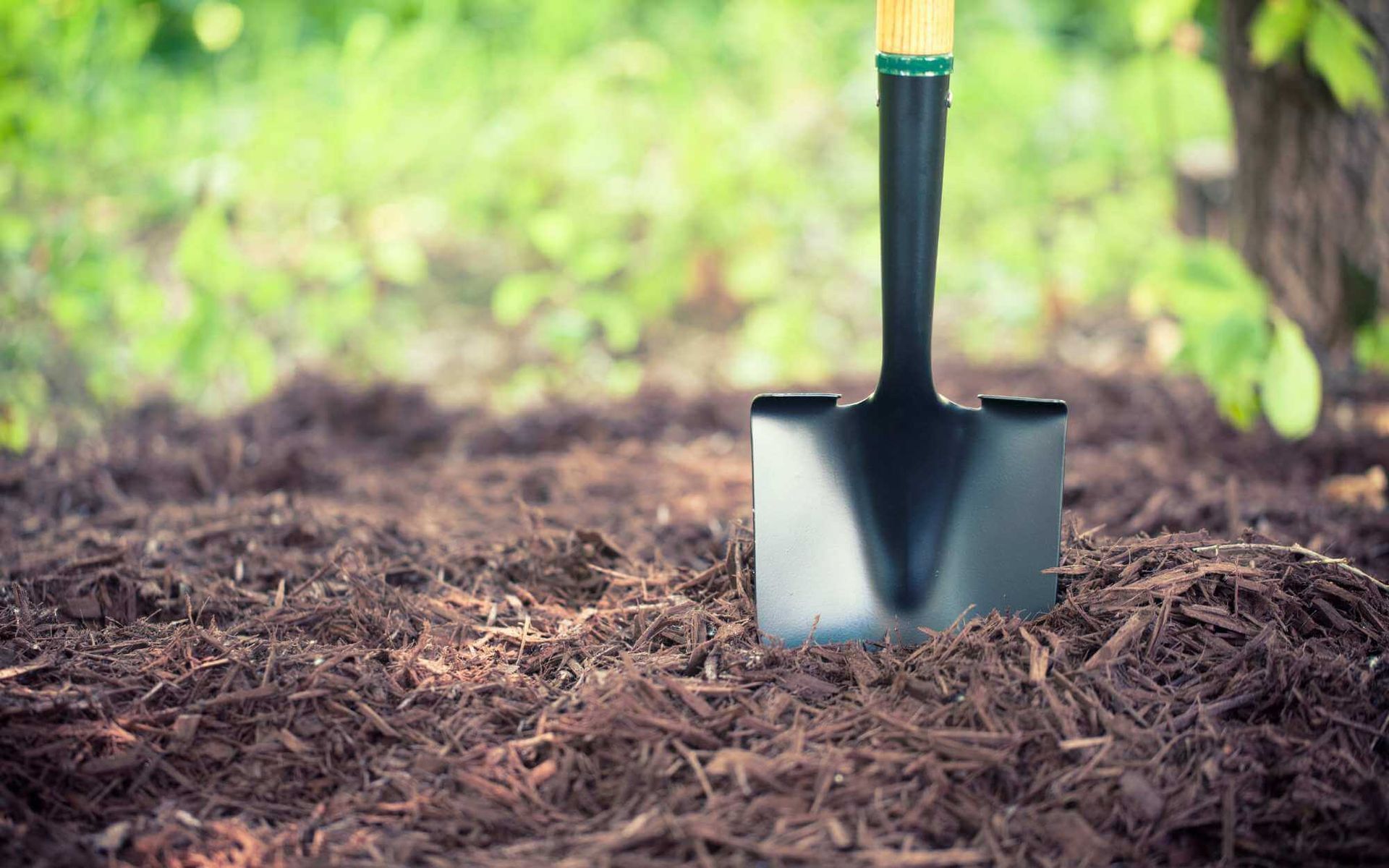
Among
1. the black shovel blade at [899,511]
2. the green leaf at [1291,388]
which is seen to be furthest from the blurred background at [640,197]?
the black shovel blade at [899,511]

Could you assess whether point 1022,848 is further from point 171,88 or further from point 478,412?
point 171,88

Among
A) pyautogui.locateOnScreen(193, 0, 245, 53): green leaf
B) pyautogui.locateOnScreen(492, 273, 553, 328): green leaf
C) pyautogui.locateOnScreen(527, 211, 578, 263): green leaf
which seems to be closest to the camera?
pyautogui.locateOnScreen(193, 0, 245, 53): green leaf

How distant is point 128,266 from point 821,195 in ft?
7.86

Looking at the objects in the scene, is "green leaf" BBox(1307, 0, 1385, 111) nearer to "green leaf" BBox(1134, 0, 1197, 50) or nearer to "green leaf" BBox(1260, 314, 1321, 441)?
"green leaf" BBox(1134, 0, 1197, 50)

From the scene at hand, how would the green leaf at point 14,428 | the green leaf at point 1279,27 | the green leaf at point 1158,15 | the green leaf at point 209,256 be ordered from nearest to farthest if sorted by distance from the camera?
the green leaf at point 1279,27
the green leaf at point 1158,15
the green leaf at point 14,428
the green leaf at point 209,256

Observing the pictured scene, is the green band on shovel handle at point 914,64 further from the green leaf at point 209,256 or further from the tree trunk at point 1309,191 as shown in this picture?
the green leaf at point 209,256

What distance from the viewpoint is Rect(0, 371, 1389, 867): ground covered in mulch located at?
113 centimetres

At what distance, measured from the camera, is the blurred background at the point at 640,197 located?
2770 millimetres

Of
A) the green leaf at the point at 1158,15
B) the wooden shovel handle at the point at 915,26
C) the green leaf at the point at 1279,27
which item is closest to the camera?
the wooden shovel handle at the point at 915,26

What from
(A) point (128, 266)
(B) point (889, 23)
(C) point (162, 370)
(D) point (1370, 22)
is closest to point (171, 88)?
(C) point (162, 370)

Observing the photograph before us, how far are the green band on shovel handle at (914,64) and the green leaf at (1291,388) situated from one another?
1095 mm

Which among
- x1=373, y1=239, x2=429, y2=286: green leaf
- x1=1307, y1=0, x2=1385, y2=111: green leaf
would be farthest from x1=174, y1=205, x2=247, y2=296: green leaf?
x1=1307, y1=0, x2=1385, y2=111: green leaf

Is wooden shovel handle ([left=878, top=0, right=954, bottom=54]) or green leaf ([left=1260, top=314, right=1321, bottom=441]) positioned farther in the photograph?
green leaf ([left=1260, top=314, right=1321, bottom=441])

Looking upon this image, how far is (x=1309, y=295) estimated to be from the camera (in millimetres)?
2877
